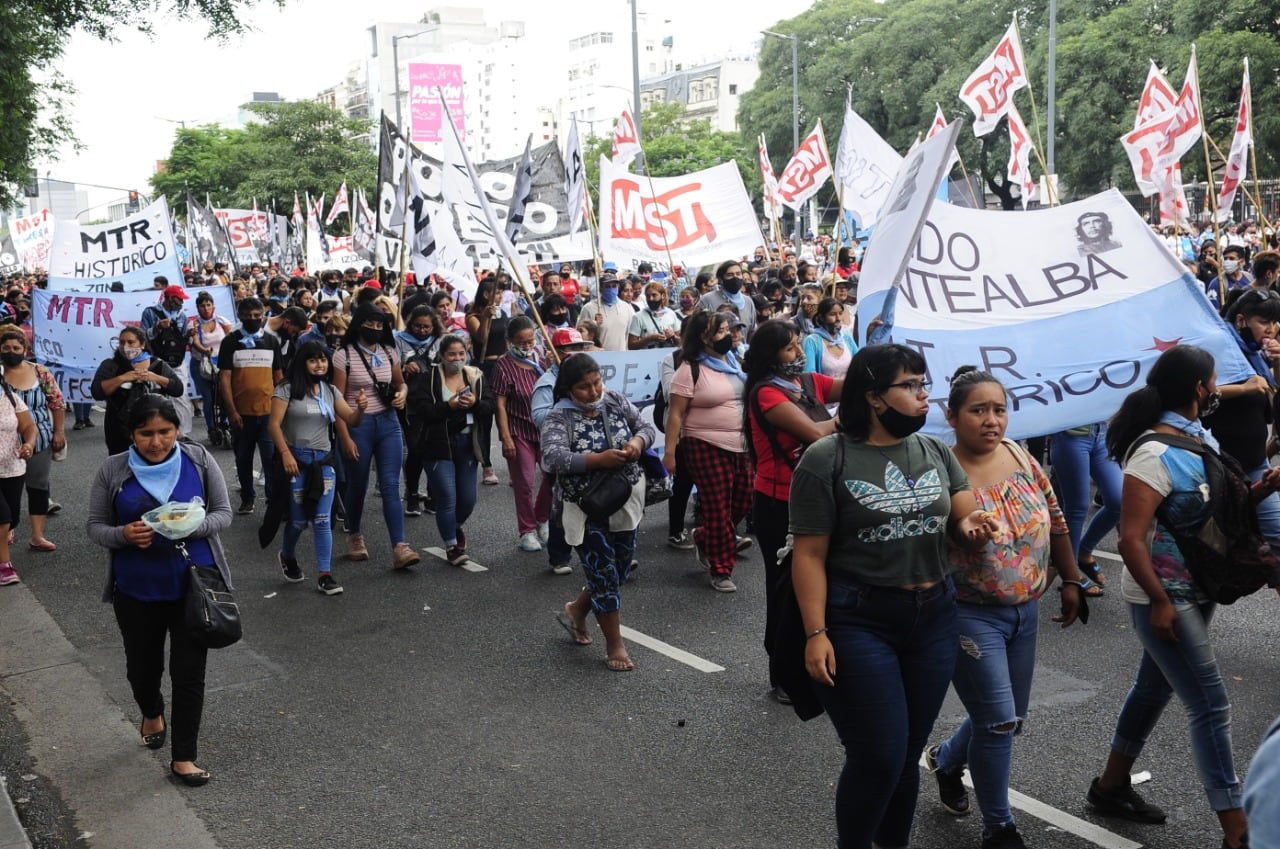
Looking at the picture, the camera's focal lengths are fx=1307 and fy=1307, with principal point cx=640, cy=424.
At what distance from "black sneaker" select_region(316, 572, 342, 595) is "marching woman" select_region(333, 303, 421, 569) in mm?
540

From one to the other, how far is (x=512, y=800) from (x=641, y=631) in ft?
7.14

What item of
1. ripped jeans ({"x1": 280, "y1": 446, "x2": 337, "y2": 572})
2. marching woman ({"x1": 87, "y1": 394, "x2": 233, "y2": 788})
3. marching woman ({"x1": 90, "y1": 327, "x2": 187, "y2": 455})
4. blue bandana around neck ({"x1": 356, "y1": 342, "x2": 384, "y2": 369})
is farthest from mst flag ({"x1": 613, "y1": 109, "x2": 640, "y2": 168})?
marching woman ({"x1": 87, "y1": 394, "x2": 233, "y2": 788})

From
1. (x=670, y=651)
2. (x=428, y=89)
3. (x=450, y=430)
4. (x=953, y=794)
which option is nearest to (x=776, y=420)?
(x=670, y=651)

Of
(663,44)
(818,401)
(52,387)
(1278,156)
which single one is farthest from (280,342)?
(663,44)

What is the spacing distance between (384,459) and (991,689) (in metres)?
5.25

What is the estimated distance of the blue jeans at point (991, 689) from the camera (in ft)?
12.9

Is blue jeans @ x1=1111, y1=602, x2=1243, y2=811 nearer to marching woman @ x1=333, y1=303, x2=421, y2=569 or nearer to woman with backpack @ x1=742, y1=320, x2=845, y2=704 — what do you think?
woman with backpack @ x1=742, y1=320, x2=845, y2=704

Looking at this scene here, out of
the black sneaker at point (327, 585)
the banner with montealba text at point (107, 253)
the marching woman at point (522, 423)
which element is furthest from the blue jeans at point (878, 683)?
the banner with montealba text at point (107, 253)

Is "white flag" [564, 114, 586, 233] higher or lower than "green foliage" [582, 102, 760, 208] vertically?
lower

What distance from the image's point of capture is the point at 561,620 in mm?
6762

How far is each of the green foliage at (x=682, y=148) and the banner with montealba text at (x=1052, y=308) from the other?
56.2 meters

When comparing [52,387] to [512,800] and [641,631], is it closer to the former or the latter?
[641,631]

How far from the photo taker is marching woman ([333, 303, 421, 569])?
832 cm

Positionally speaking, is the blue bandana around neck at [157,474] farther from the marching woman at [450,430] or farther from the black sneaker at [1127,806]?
the black sneaker at [1127,806]
